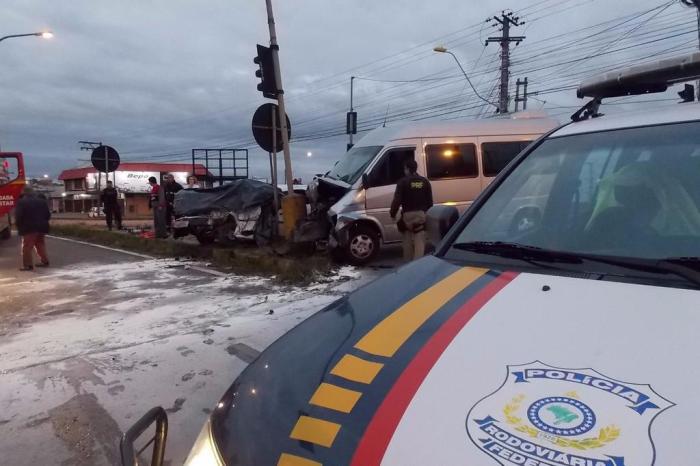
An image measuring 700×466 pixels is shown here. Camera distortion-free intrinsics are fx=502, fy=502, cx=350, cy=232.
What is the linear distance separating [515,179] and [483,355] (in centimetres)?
133

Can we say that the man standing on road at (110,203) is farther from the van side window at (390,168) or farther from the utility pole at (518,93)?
the utility pole at (518,93)

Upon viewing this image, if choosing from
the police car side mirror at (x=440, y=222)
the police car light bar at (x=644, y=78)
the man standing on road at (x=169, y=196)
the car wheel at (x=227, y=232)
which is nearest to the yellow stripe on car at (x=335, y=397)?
the police car side mirror at (x=440, y=222)

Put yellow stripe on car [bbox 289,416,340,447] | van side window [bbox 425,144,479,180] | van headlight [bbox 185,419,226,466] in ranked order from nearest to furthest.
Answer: yellow stripe on car [bbox 289,416,340,447]
van headlight [bbox 185,419,226,466]
van side window [bbox 425,144,479,180]

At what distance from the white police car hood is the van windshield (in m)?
7.16

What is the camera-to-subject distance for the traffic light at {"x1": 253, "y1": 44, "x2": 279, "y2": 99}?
8.46 metres

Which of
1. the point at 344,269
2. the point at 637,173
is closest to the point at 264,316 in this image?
the point at 344,269

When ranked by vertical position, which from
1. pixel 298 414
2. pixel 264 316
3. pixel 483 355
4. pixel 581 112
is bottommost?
pixel 264 316

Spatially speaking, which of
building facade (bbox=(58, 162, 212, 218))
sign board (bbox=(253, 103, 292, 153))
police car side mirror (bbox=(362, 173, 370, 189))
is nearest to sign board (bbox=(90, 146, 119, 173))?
sign board (bbox=(253, 103, 292, 153))

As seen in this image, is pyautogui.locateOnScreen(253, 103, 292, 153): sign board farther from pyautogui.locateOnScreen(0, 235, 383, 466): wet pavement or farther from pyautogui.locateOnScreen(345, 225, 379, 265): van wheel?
pyautogui.locateOnScreen(0, 235, 383, 466): wet pavement

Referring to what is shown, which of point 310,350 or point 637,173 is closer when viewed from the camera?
point 310,350

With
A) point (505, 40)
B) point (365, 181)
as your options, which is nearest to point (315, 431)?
point (365, 181)

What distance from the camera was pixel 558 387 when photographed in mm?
1177

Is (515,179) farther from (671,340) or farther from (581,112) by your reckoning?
(671,340)

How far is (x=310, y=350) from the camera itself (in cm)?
167
